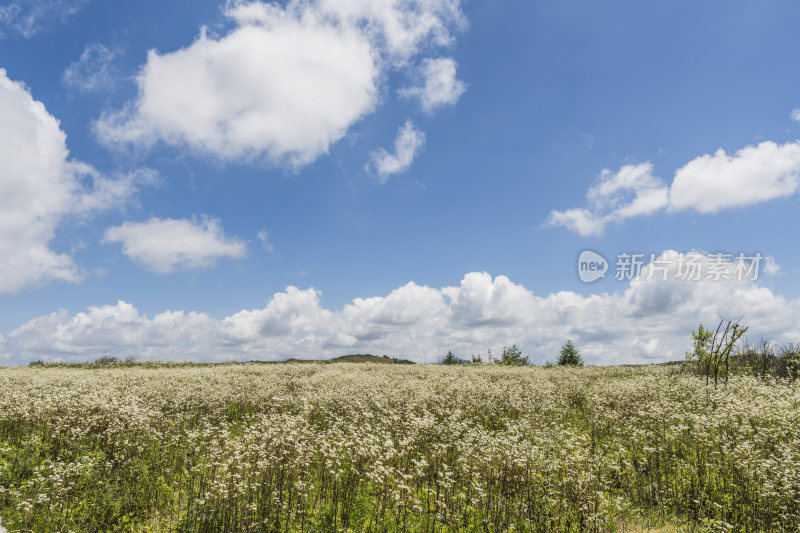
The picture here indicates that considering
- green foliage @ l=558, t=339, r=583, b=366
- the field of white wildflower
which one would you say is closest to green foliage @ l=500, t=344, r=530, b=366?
green foliage @ l=558, t=339, r=583, b=366

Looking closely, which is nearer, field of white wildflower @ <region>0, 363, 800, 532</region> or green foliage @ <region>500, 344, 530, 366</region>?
field of white wildflower @ <region>0, 363, 800, 532</region>

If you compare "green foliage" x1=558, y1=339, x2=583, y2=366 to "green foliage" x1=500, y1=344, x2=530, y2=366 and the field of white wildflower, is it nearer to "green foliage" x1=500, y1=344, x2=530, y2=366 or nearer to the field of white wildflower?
"green foliage" x1=500, y1=344, x2=530, y2=366

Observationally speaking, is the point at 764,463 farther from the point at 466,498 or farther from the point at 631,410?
the point at 631,410

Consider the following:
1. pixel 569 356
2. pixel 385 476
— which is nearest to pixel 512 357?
pixel 569 356

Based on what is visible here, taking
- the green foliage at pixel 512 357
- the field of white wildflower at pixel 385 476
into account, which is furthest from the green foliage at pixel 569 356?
the field of white wildflower at pixel 385 476

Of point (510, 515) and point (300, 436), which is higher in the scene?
point (300, 436)

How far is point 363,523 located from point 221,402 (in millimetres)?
14349

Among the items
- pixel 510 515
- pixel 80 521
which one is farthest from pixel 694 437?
pixel 80 521

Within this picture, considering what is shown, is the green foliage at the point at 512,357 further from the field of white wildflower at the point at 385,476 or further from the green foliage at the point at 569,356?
the field of white wildflower at the point at 385,476

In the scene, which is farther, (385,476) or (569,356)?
(569,356)

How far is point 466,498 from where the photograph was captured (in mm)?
7715

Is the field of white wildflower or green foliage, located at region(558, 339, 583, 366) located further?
green foliage, located at region(558, 339, 583, 366)

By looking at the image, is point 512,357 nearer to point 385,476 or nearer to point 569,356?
point 569,356

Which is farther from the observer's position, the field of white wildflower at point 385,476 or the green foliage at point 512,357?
the green foliage at point 512,357
